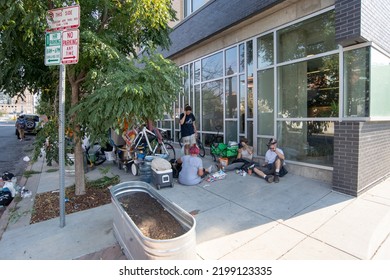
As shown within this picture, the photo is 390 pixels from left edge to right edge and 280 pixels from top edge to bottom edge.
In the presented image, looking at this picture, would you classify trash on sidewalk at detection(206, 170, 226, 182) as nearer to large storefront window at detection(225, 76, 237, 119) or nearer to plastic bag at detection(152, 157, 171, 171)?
plastic bag at detection(152, 157, 171, 171)

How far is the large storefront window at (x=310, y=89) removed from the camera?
5.30 metres

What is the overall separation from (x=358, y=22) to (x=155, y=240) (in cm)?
505

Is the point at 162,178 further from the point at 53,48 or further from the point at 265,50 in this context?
the point at 265,50

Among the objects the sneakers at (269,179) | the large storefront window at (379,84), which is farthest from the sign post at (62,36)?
the large storefront window at (379,84)

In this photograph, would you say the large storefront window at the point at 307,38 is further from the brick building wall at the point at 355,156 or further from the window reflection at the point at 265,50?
the brick building wall at the point at 355,156

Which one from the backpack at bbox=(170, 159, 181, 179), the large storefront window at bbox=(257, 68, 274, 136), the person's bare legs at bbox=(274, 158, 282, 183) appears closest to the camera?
the person's bare legs at bbox=(274, 158, 282, 183)

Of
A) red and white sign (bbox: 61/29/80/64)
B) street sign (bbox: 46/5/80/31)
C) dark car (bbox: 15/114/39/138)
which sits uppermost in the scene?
street sign (bbox: 46/5/80/31)

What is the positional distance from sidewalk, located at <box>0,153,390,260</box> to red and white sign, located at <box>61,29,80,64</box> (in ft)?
8.58

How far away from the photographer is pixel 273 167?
571 centimetres

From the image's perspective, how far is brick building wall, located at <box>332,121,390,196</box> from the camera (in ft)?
14.7

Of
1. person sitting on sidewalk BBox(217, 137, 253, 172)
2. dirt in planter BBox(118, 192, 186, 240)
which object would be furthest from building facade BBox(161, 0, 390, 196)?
dirt in planter BBox(118, 192, 186, 240)

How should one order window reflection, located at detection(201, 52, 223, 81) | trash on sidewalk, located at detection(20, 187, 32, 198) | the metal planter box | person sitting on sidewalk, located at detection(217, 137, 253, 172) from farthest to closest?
window reflection, located at detection(201, 52, 223, 81)
person sitting on sidewalk, located at detection(217, 137, 253, 172)
trash on sidewalk, located at detection(20, 187, 32, 198)
the metal planter box

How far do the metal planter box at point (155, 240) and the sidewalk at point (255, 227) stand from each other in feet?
1.27

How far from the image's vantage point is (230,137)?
823 centimetres
